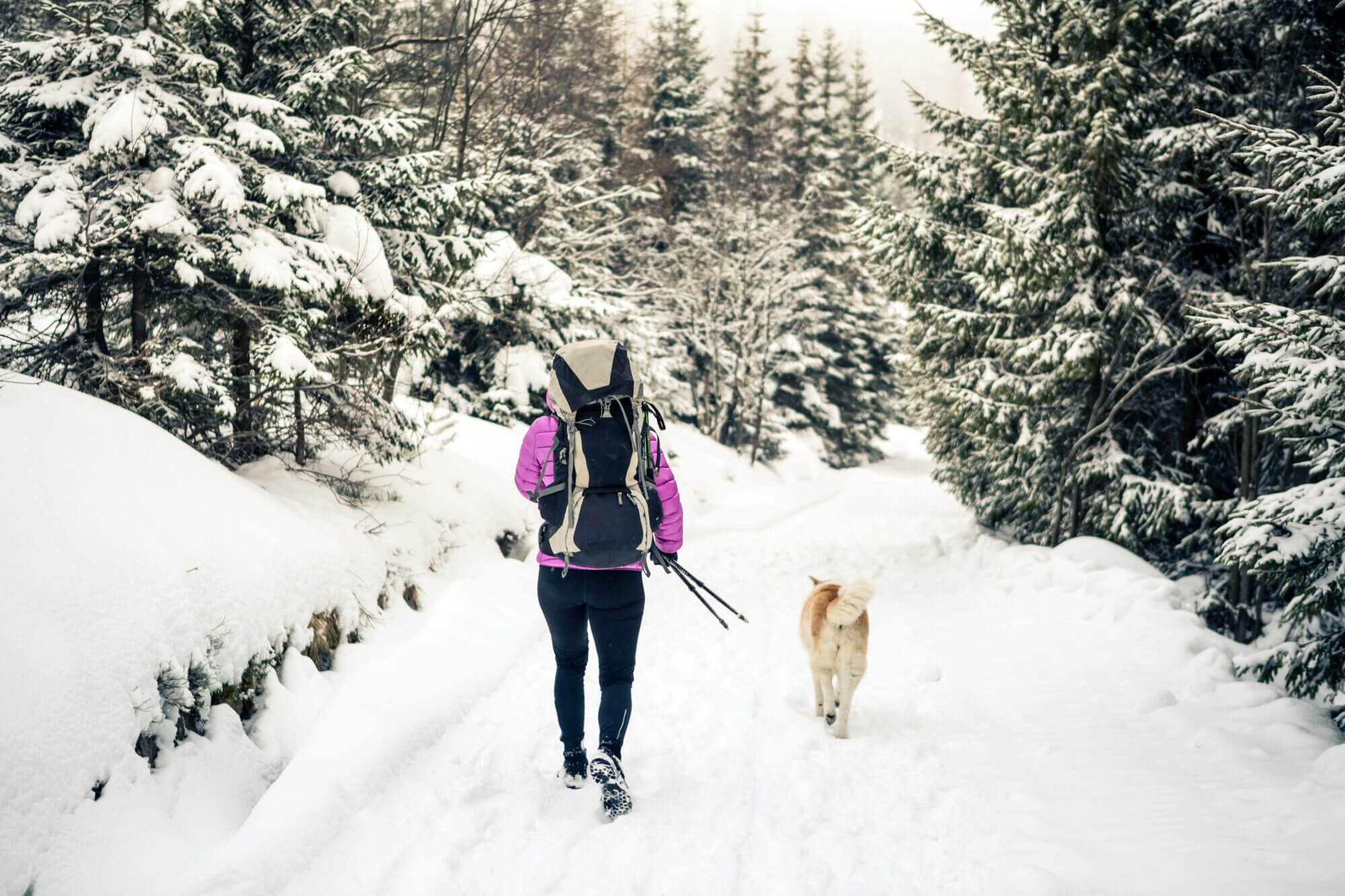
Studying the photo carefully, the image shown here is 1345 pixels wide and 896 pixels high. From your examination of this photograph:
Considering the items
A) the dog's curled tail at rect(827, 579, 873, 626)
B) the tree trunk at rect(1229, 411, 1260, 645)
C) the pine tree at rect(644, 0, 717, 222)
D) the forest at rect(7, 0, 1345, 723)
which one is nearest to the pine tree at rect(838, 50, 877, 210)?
the pine tree at rect(644, 0, 717, 222)

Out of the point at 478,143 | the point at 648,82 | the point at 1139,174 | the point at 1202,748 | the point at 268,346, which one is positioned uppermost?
the point at 648,82

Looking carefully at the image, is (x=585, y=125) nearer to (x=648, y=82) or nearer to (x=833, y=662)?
(x=648, y=82)

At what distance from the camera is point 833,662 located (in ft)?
14.9

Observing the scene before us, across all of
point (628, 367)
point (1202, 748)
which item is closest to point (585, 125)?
point (628, 367)

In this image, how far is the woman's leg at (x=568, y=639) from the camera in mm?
3428

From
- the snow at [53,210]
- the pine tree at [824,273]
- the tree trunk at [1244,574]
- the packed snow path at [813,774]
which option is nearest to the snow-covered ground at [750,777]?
the packed snow path at [813,774]

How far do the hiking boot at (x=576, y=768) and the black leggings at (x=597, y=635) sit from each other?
0.04m

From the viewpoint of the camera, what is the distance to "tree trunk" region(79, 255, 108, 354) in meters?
5.00

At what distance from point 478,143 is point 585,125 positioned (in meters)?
3.41

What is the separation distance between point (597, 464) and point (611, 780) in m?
1.53

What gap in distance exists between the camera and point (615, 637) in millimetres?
3461

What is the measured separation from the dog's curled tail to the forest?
7.59 feet

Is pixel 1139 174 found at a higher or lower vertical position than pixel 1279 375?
higher

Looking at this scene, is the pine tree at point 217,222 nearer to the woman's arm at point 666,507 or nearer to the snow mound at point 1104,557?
the woman's arm at point 666,507
